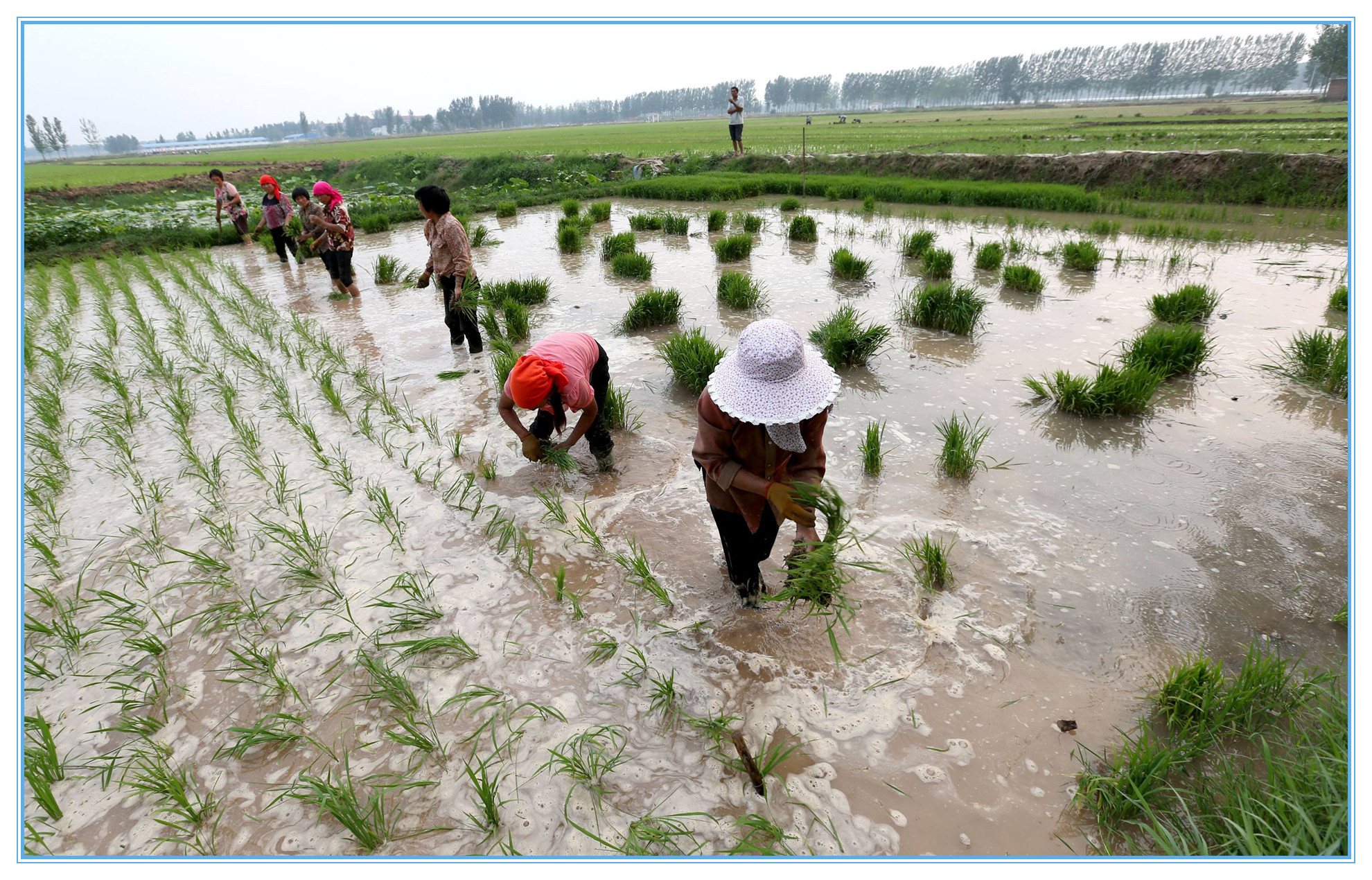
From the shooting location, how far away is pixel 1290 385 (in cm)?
404

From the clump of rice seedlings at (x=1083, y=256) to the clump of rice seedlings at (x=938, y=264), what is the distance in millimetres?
1399

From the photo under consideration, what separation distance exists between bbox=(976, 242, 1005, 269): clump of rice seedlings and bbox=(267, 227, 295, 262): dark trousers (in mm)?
9439

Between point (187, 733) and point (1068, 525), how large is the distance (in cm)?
360

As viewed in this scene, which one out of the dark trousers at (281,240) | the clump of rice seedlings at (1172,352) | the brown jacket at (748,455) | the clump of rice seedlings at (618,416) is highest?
the dark trousers at (281,240)

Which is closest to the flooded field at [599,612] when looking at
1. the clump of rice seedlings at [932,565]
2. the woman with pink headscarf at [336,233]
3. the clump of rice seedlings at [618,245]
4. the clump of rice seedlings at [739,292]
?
the clump of rice seedlings at [932,565]

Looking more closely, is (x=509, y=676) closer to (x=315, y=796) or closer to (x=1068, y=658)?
(x=315, y=796)

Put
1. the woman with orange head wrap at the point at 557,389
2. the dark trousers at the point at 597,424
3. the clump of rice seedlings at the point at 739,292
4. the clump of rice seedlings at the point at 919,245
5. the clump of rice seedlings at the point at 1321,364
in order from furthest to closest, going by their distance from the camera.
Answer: the clump of rice seedlings at the point at 919,245 → the clump of rice seedlings at the point at 739,292 → the clump of rice seedlings at the point at 1321,364 → the dark trousers at the point at 597,424 → the woman with orange head wrap at the point at 557,389

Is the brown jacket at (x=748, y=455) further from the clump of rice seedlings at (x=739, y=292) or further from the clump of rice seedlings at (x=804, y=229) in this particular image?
the clump of rice seedlings at (x=804, y=229)

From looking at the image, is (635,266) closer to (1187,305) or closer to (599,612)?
(1187,305)

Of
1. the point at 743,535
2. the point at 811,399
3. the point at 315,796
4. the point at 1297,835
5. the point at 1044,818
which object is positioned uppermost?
the point at 811,399

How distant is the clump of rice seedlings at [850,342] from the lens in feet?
15.3

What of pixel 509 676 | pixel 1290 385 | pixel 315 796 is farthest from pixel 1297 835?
pixel 1290 385

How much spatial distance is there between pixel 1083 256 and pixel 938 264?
166 centimetres

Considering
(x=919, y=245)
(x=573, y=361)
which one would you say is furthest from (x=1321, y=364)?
(x=573, y=361)
